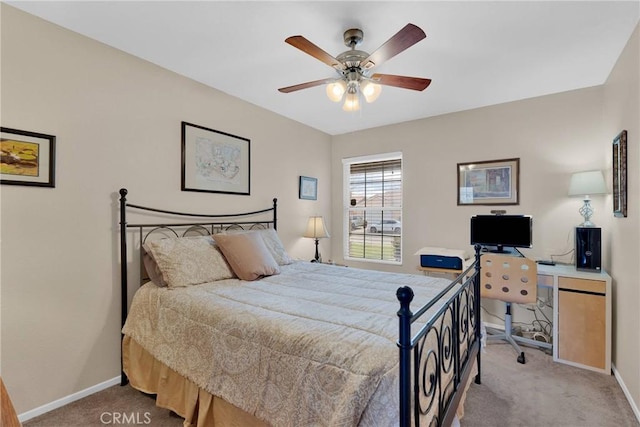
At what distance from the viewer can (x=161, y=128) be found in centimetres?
250

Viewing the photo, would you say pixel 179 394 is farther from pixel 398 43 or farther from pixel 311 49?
pixel 398 43

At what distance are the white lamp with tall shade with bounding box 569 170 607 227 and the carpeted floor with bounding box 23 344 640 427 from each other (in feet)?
4.39

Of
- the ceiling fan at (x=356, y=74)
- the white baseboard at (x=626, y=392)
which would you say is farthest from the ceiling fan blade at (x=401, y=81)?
the white baseboard at (x=626, y=392)

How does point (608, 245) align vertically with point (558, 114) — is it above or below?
below

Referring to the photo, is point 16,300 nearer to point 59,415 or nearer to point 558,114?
point 59,415

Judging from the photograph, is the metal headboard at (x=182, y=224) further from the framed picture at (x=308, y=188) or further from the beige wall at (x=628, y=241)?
the beige wall at (x=628, y=241)

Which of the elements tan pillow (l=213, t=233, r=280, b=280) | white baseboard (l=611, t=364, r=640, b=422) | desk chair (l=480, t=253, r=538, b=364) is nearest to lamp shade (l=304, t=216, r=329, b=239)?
tan pillow (l=213, t=233, r=280, b=280)

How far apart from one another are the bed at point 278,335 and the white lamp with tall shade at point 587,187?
4.50ft

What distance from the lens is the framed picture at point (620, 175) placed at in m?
2.12

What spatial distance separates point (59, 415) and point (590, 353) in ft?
12.6

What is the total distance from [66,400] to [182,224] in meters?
1.40

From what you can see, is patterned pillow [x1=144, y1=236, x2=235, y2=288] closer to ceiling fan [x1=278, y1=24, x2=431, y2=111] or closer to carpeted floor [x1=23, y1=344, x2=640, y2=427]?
carpeted floor [x1=23, y1=344, x2=640, y2=427]

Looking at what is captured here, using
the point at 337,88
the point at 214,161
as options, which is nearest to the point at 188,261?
the point at 214,161

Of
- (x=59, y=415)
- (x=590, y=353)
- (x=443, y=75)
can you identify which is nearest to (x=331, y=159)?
(x=443, y=75)
